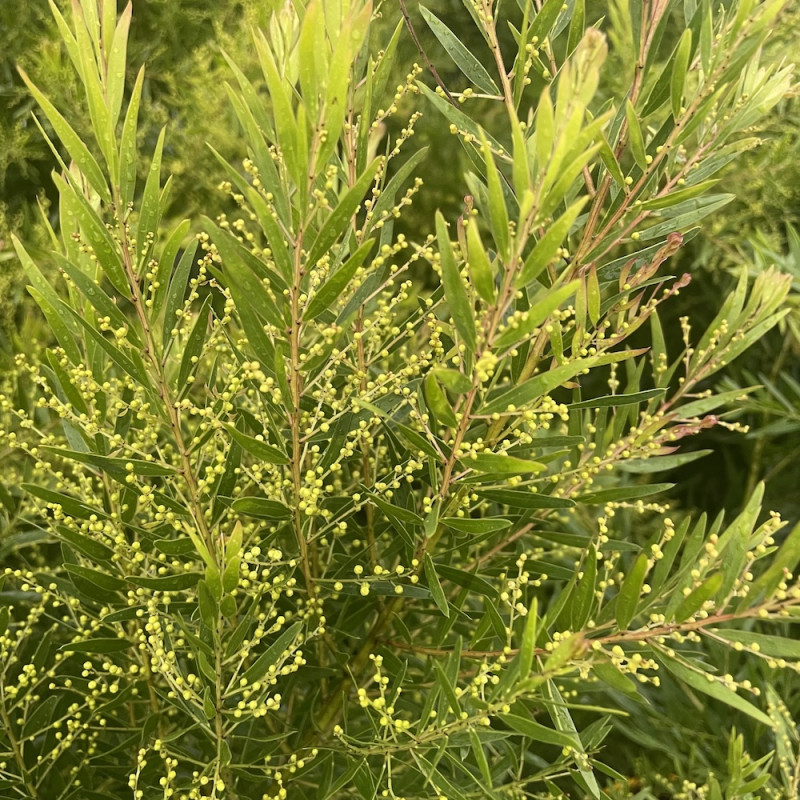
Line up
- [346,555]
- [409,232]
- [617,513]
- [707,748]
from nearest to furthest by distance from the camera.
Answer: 1. [346,555]
2. [707,748]
3. [617,513]
4. [409,232]

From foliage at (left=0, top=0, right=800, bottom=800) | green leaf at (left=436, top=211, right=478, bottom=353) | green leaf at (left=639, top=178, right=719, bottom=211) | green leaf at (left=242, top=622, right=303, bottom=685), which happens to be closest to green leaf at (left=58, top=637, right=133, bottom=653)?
foliage at (left=0, top=0, right=800, bottom=800)

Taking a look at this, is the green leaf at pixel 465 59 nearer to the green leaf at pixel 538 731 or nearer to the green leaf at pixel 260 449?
the green leaf at pixel 260 449

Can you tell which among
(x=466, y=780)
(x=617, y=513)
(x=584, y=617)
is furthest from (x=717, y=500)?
(x=584, y=617)

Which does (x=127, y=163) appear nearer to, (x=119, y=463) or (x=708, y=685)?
(x=119, y=463)

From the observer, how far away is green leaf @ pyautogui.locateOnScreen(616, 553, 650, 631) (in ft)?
1.28

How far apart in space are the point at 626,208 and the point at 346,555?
32 centimetres

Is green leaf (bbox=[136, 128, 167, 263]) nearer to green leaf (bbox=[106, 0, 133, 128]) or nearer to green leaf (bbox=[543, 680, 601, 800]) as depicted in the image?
green leaf (bbox=[106, 0, 133, 128])

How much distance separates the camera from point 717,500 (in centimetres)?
137

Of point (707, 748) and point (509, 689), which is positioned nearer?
A: point (509, 689)

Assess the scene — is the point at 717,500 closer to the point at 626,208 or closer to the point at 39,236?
the point at 626,208

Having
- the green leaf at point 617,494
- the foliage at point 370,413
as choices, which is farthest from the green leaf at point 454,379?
the green leaf at point 617,494

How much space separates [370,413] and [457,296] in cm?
16

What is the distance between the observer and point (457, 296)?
1.22 feet

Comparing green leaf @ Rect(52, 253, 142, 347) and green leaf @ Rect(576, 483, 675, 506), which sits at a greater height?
green leaf @ Rect(52, 253, 142, 347)
